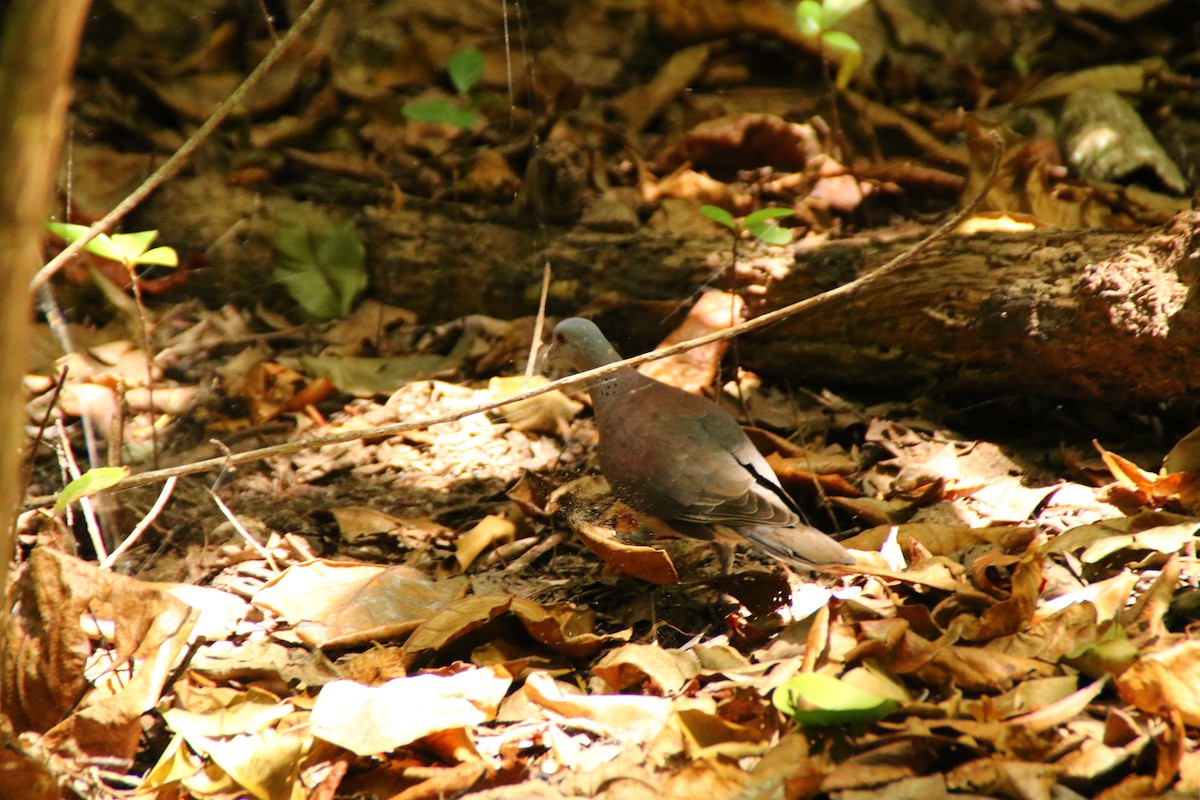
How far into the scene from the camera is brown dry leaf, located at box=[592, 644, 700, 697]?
100 inches

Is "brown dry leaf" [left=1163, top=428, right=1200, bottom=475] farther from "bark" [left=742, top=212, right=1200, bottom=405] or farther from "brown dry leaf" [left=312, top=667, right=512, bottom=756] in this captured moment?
"brown dry leaf" [left=312, top=667, right=512, bottom=756]

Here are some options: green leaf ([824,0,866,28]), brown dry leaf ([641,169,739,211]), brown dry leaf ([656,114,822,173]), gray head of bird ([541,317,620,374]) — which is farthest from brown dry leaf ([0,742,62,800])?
brown dry leaf ([656,114,822,173])

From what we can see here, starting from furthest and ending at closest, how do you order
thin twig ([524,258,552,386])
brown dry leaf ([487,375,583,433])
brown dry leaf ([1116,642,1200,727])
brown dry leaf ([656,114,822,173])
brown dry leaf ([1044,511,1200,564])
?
brown dry leaf ([656,114,822,173]) < brown dry leaf ([487,375,583,433]) < thin twig ([524,258,552,386]) < brown dry leaf ([1044,511,1200,564]) < brown dry leaf ([1116,642,1200,727])

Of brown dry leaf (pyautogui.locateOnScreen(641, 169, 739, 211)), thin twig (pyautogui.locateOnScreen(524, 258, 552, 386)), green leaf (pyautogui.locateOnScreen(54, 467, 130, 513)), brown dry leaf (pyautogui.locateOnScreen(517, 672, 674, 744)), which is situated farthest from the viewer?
brown dry leaf (pyautogui.locateOnScreen(641, 169, 739, 211))

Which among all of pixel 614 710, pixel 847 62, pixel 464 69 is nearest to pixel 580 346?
pixel 614 710

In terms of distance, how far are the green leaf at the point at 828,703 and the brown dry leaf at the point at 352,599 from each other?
1.25 m

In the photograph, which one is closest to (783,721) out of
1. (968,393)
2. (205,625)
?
(205,625)

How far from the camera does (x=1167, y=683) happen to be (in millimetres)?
2072

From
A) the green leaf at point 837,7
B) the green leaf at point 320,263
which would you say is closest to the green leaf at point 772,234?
the green leaf at point 837,7

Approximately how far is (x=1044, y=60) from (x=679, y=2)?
237 cm

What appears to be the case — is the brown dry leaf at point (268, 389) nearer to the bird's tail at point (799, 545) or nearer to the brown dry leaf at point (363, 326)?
the brown dry leaf at point (363, 326)

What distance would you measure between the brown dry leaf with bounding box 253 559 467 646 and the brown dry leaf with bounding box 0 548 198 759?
1.28 feet

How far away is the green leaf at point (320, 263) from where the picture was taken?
5.09 meters

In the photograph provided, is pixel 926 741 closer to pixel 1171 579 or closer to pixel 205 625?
pixel 1171 579
